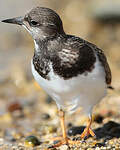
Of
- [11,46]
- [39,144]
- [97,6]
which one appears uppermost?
[97,6]

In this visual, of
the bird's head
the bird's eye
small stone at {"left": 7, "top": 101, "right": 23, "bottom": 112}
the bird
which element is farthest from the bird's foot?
small stone at {"left": 7, "top": 101, "right": 23, "bottom": 112}

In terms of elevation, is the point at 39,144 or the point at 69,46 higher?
the point at 69,46

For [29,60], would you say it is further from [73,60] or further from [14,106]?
[73,60]

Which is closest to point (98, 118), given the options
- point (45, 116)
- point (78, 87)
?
point (45, 116)

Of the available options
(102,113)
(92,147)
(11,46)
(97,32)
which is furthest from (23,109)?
(97,32)

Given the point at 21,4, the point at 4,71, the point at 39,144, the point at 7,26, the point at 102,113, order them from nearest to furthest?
1. the point at 39,144
2. the point at 102,113
3. the point at 4,71
4. the point at 7,26
5. the point at 21,4

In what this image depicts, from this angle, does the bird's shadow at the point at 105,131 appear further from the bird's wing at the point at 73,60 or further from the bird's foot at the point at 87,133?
the bird's wing at the point at 73,60

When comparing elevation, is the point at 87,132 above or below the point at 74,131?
above

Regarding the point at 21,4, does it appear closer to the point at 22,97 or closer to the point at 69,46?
the point at 22,97
